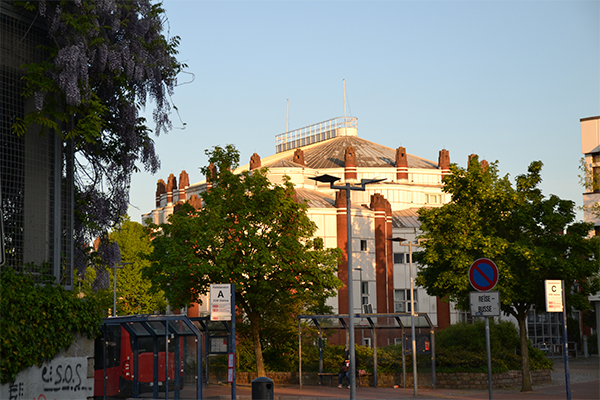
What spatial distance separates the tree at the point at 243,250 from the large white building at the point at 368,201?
1948 centimetres

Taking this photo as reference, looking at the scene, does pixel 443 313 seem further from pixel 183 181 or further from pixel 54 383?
pixel 54 383

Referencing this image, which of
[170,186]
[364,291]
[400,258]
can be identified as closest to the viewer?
[364,291]

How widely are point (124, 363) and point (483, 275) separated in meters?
14.7

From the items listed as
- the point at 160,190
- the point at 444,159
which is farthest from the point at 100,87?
the point at 160,190

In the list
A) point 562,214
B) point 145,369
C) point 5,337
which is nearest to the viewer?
point 5,337

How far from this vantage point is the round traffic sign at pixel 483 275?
1450 centimetres

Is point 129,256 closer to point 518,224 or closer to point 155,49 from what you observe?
point 518,224

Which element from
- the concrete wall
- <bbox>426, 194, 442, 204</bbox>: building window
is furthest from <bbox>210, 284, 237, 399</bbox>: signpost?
<bbox>426, 194, 442, 204</bbox>: building window

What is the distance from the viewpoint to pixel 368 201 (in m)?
80.6

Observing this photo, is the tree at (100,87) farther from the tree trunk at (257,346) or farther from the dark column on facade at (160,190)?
the dark column on facade at (160,190)

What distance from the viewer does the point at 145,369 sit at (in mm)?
25094

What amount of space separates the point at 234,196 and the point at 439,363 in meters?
12.6

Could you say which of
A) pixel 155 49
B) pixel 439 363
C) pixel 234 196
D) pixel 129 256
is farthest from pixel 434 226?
pixel 129 256

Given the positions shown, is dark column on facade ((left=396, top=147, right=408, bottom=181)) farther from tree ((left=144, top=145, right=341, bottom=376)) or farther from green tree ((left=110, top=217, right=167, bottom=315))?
tree ((left=144, top=145, right=341, bottom=376))
